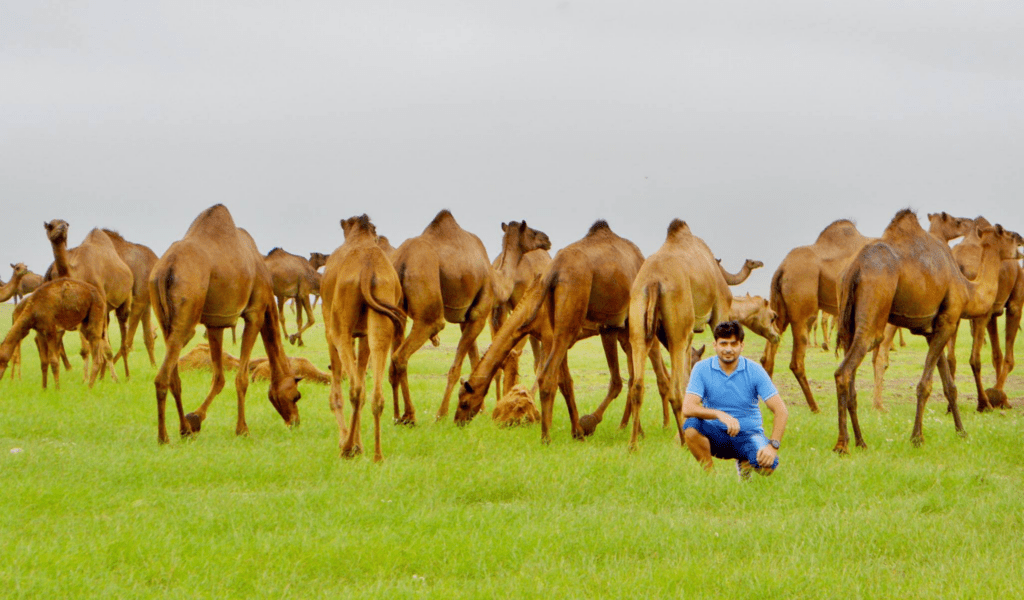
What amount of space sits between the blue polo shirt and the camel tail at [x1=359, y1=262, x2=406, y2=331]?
2902mm

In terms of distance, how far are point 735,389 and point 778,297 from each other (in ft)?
22.2

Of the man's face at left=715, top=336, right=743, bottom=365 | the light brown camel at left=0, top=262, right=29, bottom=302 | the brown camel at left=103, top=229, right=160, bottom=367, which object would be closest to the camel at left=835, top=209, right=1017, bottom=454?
the man's face at left=715, top=336, right=743, bottom=365

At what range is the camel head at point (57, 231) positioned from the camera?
1396 cm

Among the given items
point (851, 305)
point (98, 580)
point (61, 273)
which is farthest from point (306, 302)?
point (98, 580)

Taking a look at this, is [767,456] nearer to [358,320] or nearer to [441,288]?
[358,320]

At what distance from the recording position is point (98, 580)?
5.39m

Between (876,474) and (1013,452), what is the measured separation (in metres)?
2.36

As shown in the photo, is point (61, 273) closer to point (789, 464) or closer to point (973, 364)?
point (789, 464)

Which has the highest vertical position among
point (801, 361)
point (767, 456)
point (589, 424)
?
point (801, 361)

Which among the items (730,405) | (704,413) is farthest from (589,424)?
(704,413)

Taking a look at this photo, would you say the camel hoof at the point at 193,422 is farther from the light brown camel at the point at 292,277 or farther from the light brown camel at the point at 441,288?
the light brown camel at the point at 292,277

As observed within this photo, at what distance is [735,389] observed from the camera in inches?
301

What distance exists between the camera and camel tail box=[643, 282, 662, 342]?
920 centimetres

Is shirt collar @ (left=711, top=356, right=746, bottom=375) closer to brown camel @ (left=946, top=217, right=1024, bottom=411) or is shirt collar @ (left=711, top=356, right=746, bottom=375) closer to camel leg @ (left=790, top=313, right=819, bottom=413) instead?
camel leg @ (left=790, top=313, right=819, bottom=413)
